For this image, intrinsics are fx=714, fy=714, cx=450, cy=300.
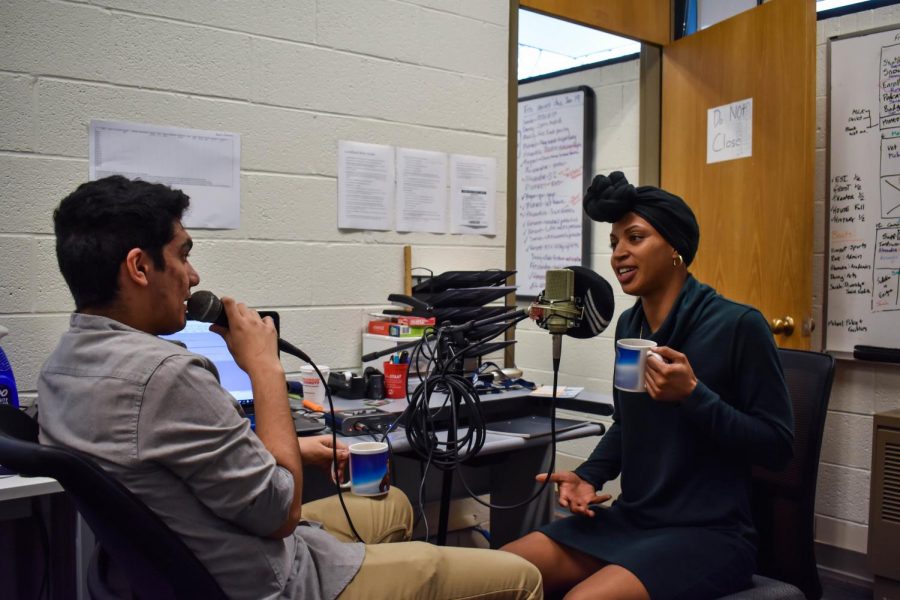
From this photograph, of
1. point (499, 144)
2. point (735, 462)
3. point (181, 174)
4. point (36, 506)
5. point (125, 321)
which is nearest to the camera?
point (125, 321)

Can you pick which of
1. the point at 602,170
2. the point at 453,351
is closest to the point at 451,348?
the point at 453,351

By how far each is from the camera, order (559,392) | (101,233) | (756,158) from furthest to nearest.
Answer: (756,158), (559,392), (101,233)

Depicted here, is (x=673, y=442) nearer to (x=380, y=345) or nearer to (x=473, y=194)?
(x=380, y=345)

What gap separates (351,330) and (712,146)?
1731 millimetres

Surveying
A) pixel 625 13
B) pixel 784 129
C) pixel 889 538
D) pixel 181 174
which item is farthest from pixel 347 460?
pixel 625 13

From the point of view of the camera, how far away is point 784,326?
2.69 meters

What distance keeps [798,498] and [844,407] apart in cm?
145

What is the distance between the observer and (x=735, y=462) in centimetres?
152

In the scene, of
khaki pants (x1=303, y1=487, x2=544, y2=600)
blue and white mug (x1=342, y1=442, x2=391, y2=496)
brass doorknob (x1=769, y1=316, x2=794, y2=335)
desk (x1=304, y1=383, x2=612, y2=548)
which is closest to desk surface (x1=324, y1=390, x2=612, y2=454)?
desk (x1=304, y1=383, x2=612, y2=548)

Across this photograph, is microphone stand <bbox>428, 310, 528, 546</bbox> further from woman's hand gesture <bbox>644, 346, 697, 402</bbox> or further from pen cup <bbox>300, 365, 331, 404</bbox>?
pen cup <bbox>300, 365, 331, 404</bbox>

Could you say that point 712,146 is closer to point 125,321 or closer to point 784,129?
point 784,129

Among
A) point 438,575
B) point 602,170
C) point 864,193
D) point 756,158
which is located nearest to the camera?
point 438,575

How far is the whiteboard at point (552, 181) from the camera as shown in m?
3.66

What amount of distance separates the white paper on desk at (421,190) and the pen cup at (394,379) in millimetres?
618
